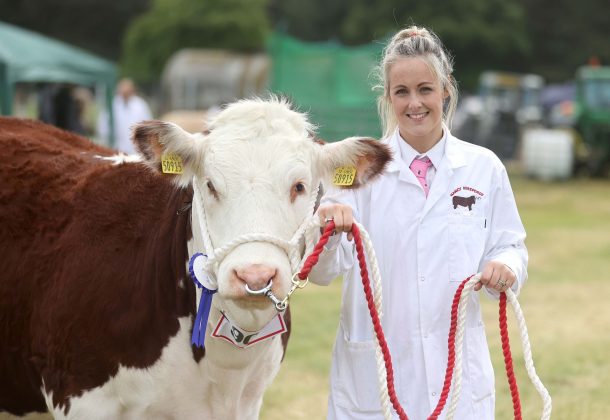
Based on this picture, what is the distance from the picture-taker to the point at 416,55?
10.7 ft

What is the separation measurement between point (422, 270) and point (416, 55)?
0.74 metres

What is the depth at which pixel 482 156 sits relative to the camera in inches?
132

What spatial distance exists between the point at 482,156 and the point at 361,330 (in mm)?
752

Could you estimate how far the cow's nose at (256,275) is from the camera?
8.81ft

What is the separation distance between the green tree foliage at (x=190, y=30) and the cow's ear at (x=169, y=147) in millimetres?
47197

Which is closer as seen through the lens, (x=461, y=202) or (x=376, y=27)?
(x=461, y=202)

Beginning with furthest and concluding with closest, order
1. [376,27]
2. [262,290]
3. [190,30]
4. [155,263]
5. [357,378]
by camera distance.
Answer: [190,30] < [376,27] < [155,263] < [357,378] < [262,290]

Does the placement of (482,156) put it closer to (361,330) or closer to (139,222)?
(361,330)

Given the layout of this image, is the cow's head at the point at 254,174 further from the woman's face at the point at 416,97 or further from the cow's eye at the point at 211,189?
the woman's face at the point at 416,97

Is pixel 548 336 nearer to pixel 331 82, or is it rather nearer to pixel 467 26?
pixel 331 82

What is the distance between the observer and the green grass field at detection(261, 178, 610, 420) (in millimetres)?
5781

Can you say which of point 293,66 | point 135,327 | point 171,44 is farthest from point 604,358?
point 171,44

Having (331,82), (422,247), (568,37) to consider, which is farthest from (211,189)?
(568,37)

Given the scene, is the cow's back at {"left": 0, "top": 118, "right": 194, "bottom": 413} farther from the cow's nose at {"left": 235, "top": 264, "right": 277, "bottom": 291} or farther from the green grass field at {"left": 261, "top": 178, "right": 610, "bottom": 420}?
the green grass field at {"left": 261, "top": 178, "right": 610, "bottom": 420}
